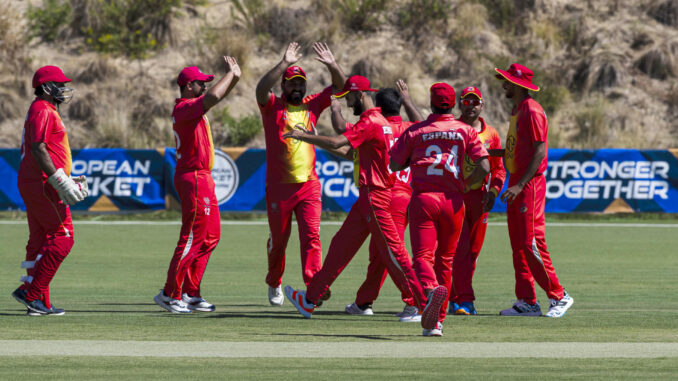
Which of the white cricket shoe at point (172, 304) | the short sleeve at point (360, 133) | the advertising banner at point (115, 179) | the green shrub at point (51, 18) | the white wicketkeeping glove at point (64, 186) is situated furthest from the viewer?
the green shrub at point (51, 18)

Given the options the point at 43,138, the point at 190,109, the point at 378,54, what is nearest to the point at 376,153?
the point at 190,109

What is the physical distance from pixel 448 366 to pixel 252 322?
2.68 metres

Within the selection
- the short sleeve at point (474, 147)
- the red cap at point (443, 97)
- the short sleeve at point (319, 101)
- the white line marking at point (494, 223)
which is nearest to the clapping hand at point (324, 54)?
the short sleeve at point (319, 101)

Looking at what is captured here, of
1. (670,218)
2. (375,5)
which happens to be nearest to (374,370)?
(670,218)

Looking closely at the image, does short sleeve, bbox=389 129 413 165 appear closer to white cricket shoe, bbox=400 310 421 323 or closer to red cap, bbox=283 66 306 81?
white cricket shoe, bbox=400 310 421 323

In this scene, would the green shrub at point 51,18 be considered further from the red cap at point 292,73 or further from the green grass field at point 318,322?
the red cap at point 292,73

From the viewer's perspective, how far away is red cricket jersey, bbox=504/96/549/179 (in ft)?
31.6

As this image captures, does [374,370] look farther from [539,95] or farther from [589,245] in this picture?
[539,95]

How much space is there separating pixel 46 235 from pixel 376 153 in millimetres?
3121

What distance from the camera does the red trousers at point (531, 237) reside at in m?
Result: 9.65

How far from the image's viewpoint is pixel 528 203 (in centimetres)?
964

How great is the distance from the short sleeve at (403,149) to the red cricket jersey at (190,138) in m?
2.15

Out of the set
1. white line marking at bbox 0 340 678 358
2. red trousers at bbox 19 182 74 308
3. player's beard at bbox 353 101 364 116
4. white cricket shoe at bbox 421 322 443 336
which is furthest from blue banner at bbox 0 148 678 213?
white line marking at bbox 0 340 678 358

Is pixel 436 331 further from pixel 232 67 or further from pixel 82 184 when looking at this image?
pixel 82 184
